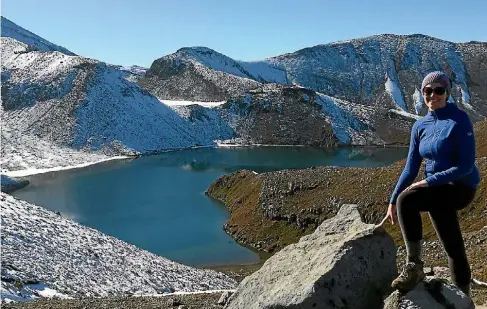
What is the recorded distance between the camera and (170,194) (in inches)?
3142

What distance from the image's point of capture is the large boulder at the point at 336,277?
25.6 feet

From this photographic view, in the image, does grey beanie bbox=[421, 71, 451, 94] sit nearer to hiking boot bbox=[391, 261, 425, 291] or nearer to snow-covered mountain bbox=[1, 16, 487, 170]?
hiking boot bbox=[391, 261, 425, 291]

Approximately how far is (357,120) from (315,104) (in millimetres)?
16879

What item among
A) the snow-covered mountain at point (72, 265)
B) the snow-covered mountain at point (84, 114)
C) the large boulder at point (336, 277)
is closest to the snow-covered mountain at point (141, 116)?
the snow-covered mountain at point (84, 114)

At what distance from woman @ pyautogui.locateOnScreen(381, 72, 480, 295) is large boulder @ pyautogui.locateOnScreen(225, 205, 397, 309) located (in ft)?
2.77

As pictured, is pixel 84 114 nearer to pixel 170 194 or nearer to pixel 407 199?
pixel 170 194

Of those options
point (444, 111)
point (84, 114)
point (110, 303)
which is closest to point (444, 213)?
point (444, 111)

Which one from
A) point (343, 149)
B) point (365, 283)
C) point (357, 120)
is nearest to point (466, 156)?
point (365, 283)

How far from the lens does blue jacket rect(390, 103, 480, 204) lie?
6.88 m

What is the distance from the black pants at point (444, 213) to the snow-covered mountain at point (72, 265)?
19577mm

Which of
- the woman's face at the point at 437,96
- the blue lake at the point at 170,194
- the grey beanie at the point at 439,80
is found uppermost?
the grey beanie at the point at 439,80

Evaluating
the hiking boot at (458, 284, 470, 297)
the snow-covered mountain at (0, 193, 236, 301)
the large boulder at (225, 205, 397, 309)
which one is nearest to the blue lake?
the snow-covered mountain at (0, 193, 236, 301)

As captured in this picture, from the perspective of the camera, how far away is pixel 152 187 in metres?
87.4

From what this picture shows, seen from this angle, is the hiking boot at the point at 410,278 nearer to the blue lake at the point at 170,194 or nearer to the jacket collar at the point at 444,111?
the jacket collar at the point at 444,111
